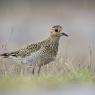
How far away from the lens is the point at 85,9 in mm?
22031

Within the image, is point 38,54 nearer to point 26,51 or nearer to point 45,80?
point 26,51

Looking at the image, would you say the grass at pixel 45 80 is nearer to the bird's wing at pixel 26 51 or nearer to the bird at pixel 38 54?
the bird at pixel 38 54

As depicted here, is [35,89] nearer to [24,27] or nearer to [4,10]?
[24,27]

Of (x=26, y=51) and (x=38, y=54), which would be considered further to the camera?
(x=26, y=51)

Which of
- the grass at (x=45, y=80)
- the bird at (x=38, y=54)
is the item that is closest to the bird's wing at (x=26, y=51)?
the bird at (x=38, y=54)

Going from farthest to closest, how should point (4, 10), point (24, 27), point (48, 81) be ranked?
point (4, 10) < point (24, 27) < point (48, 81)

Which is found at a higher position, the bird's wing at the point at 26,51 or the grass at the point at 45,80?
the bird's wing at the point at 26,51

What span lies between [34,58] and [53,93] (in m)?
2.11

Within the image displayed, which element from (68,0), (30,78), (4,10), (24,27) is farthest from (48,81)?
(68,0)

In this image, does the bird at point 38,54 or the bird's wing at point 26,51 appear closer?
the bird at point 38,54

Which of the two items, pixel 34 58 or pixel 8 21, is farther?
pixel 8 21

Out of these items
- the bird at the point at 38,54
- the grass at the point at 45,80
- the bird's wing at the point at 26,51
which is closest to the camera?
the grass at the point at 45,80

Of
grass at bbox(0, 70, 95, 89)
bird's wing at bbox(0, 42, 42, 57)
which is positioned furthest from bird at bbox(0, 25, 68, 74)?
grass at bbox(0, 70, 95, 89)

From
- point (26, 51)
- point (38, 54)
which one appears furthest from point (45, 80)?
point (26, 51)
